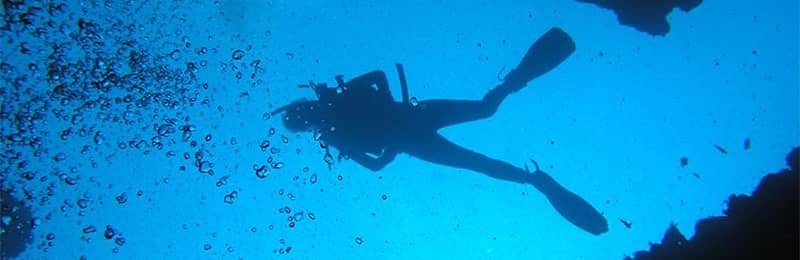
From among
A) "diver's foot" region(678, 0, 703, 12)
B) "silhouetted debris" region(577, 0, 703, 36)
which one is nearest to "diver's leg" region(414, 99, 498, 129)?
"silhouetted debris" region(577, 0, 703, 36)

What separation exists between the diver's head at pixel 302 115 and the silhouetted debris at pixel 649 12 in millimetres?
5625

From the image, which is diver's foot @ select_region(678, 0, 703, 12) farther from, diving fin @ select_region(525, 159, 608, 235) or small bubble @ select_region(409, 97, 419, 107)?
small bubble @ select_region(409, 97, 419, 107)

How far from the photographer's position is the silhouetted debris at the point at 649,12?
827 centimetres

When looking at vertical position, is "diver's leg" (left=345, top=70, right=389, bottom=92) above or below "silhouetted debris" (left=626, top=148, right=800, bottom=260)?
above

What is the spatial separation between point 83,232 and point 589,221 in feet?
30.3

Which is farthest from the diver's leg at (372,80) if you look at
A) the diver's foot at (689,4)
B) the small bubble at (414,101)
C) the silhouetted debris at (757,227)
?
the diver's foot at (689,4)

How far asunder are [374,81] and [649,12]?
5.04 metres

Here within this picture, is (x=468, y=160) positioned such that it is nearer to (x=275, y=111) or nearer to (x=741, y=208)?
(x=275, y=111)

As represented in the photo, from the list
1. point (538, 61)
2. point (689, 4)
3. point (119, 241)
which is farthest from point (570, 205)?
point (119, 241)

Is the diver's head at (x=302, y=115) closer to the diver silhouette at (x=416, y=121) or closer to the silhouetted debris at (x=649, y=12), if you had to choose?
the diver silhouette at (x=416, y=121)

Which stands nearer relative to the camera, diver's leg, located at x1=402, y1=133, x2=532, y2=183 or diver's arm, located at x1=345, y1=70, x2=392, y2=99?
diver's arm, located at x1=345, y1=70, x2=392, y2=99

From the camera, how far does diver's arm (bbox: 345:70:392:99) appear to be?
7326mm

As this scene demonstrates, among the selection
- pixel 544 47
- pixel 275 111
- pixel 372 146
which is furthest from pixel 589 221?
pixel 275 111

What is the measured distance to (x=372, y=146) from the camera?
310 inches
